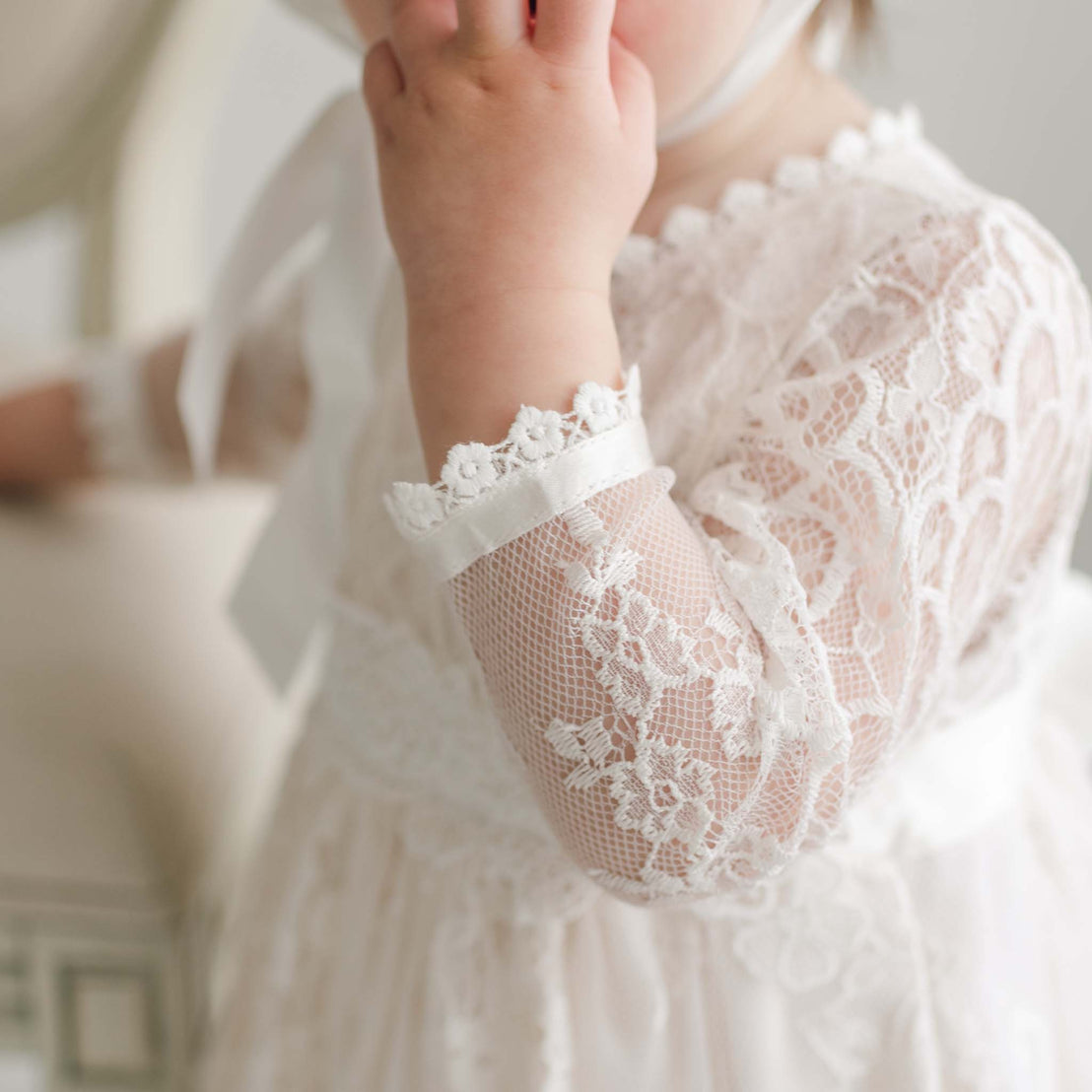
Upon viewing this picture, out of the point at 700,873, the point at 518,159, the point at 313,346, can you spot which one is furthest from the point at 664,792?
the point at 313,346

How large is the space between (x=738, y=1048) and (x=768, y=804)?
16 cm

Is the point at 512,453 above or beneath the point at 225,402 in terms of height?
beneath

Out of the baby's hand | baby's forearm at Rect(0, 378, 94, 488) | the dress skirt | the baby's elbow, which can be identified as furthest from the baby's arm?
the baby's elbow

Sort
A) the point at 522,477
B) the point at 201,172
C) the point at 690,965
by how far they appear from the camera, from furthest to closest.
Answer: the point at 201,172, the point at 690,965, the point at 522,477

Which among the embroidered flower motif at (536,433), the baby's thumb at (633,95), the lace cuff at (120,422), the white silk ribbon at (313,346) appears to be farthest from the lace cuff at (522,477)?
the lace cuff at (120,422)

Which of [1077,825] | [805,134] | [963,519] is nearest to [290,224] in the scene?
[805,134]

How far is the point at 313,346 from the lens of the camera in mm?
706

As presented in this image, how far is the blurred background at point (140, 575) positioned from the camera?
2.36 ft

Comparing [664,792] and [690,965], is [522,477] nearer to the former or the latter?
[664,792]

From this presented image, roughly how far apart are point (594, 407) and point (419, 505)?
2.9 inches

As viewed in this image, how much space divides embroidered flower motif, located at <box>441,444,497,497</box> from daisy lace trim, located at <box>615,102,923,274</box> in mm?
189

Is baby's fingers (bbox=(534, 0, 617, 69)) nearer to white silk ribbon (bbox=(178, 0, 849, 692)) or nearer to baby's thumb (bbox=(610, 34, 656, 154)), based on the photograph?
baby's thumb (bbox=(610, 34, 656, 154))

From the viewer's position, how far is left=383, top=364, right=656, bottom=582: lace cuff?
427mm

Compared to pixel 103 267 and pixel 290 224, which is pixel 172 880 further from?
pixel 103 267
